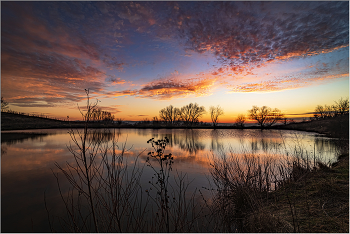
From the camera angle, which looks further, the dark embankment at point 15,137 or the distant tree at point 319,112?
the distant tree at point 319,112

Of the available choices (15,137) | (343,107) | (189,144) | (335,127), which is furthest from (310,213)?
(343,107)

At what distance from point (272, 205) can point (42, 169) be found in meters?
12.2

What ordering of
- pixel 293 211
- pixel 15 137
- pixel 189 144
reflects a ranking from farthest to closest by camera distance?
pixel 15 137
pixel 189 144
pixel 293 211

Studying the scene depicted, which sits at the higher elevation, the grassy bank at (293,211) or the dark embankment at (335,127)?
the dark embankment at (335,127)

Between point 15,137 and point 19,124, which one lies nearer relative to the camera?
point 15,137

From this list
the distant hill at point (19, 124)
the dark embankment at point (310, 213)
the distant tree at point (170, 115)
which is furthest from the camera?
the distant tree at point (170, 115)

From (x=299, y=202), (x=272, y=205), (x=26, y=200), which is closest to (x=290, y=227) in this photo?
(x=272, y=205)

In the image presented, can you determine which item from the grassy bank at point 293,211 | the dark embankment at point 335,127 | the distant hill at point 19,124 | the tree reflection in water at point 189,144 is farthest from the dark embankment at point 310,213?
the distant hill at point 19,124

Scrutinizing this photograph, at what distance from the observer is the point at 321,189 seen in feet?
18.2

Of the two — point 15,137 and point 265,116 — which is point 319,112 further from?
point 15,137

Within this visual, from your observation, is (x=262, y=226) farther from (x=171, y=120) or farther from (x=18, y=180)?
(x=171, y=120)

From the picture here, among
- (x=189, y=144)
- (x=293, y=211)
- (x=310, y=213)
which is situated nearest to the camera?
(x=310, y=213)

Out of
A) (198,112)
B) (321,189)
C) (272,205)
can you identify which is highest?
(198,112)

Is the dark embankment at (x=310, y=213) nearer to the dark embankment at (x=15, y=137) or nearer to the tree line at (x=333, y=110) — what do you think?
the dark embankment at (x=15, y=137)
